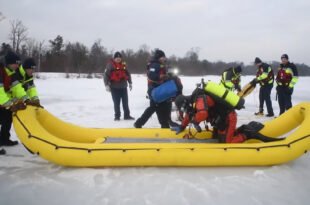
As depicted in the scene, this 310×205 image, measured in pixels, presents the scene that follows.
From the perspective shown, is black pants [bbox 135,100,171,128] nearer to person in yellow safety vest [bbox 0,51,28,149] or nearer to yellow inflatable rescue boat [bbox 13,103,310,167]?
yellow inflatable rescue boat [bbox 13,103,310,167]

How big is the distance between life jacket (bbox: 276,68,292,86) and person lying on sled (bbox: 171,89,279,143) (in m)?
3.86

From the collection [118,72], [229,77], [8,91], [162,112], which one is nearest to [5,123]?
[8,91]

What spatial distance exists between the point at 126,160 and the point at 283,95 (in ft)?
18.6

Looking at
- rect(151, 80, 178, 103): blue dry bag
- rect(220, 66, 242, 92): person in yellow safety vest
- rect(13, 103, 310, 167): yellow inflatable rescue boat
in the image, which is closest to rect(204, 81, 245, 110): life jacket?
rect(13, 103, 310, 167): yellow inflatable rescue boat

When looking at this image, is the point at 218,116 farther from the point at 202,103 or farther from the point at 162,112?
the point at 162,112

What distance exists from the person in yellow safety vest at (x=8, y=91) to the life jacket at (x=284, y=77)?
20.2ft

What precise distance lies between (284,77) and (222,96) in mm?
4407

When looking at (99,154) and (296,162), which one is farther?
(296,162)

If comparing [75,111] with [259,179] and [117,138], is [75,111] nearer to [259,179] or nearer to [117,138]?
[117,138]

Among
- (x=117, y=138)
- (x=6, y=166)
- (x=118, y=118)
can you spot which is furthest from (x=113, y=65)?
(x=6, y=166)

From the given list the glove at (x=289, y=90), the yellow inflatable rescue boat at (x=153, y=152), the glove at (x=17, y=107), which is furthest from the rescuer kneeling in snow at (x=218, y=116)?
the glove at (x=289, y=90)

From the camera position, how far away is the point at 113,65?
7289 mm

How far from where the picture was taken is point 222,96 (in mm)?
4152

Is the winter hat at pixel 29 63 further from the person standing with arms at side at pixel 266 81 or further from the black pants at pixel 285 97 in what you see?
the black pants at pixel 285 97
